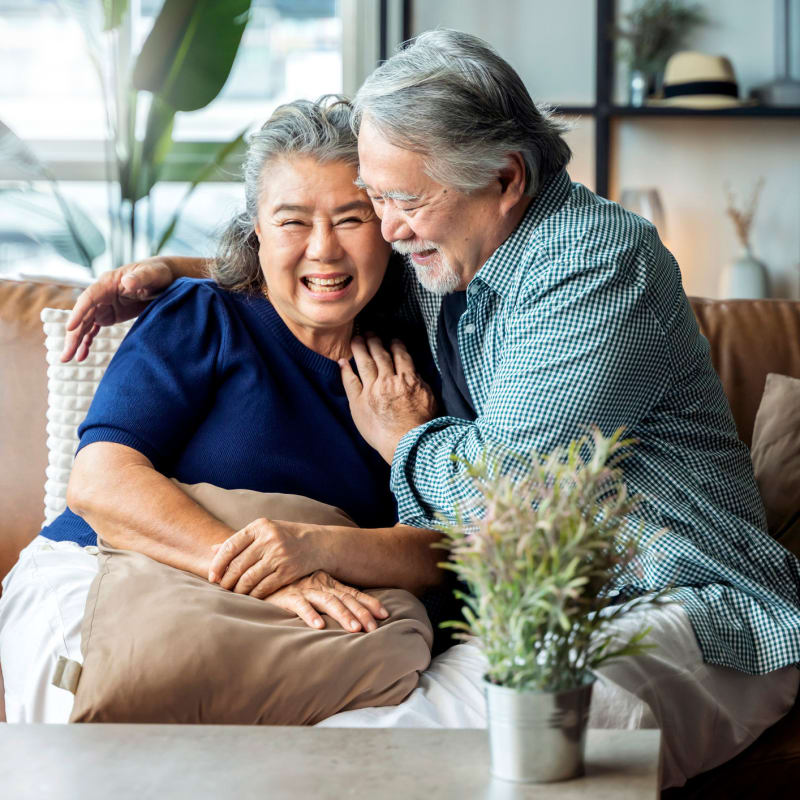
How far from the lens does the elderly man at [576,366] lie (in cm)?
132

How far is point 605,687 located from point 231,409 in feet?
2.35

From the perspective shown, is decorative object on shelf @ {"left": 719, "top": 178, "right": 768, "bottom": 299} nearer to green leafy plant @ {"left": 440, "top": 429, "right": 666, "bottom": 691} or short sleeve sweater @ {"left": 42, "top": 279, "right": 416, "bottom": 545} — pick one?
short sleeve sweater @ {"left": 42, "top": 279, "right": 416, "bottom": 545}

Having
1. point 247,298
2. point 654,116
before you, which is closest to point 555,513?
point 247,298

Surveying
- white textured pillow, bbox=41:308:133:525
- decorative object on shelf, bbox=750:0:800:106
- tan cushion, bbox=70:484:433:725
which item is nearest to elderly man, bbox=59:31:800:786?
tan cushion, bbox=70:484:433:725

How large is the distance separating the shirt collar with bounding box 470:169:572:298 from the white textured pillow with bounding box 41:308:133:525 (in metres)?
0.71

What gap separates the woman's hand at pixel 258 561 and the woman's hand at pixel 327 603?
0.06 ft

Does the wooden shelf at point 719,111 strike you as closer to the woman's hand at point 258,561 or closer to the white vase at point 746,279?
the white vase at point 746,279

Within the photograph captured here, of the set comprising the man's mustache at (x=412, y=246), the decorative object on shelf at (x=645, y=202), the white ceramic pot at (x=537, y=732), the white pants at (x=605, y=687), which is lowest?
the white pants at (x=605, y=687)

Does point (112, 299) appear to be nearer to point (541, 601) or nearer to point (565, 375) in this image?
point (565, 375)

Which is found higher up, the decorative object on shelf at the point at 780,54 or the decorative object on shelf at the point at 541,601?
the decorative object on shelf at the point at 780,54

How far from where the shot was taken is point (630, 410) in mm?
1347

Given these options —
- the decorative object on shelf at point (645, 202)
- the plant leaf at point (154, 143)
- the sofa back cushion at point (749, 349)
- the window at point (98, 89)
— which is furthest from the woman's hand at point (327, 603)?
the decorative object on shelf at point (645, 202)

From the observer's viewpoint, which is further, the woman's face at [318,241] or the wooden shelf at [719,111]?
the wooden shelf at [719,111]

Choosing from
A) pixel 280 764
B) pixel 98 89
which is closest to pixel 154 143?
pixel 98 89
